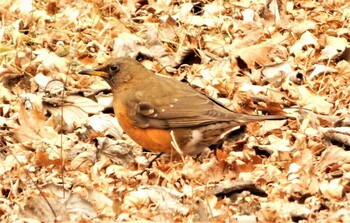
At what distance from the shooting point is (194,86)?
887 cm

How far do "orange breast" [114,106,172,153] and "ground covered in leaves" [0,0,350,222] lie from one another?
131 mm

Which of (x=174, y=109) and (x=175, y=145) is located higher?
(x=174, y=109)

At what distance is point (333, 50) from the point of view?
9133 mm

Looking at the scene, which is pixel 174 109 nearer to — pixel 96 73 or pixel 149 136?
pixel 149 136

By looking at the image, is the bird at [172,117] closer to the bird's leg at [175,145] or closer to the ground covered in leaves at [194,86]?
the bird's leg at [175,145]

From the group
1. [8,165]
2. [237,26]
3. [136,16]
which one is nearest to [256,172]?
[8,165]

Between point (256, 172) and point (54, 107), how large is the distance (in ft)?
7.97

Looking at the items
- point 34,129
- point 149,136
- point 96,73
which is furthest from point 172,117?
point 34,129

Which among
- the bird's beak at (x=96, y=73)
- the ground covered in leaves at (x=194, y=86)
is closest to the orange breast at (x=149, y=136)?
the ground covered in leaves at (x=194, y=86)

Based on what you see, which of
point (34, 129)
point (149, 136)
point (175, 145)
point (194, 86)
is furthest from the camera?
point (194, 86)

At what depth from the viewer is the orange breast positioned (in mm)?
7560

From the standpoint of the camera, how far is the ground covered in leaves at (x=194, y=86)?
6289 mm

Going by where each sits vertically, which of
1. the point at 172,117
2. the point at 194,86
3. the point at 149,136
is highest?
the point at 172,117

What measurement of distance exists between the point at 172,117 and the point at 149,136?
239 millimetres
